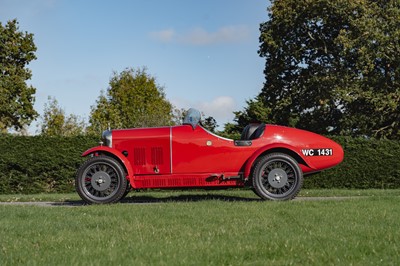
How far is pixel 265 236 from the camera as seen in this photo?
4.88 meters

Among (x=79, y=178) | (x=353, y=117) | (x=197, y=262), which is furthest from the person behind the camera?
(x=353, y=117)

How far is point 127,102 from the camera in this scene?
3947 centimetres

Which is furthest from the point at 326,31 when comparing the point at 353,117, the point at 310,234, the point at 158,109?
the point at 310,234

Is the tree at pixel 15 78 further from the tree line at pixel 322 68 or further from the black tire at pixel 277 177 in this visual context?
the black tire at pixel 277 177

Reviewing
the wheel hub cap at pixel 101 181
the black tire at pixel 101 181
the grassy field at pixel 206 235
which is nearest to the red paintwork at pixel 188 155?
the black tire at pixel 101 181

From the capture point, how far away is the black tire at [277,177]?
346 inches

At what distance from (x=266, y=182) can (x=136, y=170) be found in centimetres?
236

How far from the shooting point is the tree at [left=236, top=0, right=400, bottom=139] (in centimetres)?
2561

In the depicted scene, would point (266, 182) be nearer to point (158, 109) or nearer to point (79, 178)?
point (79, 178)

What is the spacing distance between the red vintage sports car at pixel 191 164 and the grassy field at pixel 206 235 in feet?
4.79

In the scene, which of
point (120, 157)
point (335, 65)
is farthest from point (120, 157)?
point (335, 65)

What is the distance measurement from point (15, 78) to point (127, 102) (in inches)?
356

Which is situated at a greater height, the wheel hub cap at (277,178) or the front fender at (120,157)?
the front fender at (120,157)

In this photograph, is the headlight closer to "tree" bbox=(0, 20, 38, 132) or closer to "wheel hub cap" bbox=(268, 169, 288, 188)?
"wheel hub cap" bbox=(268, 169, 288, 188)
